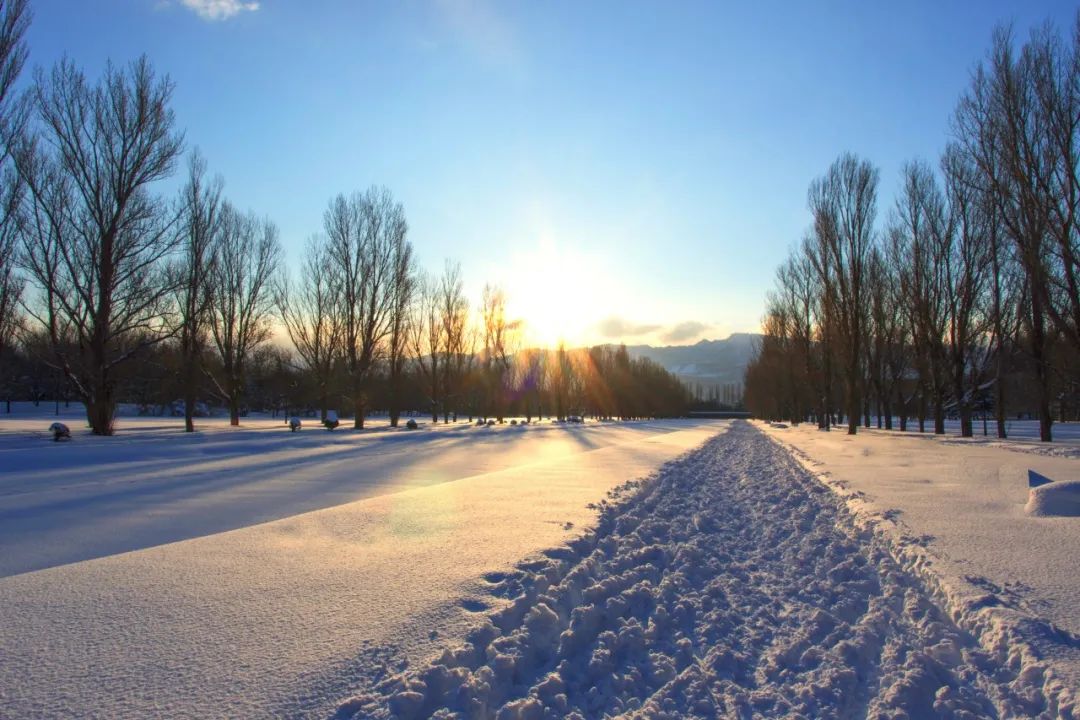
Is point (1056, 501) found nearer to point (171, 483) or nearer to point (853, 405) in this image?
point (171, 483)

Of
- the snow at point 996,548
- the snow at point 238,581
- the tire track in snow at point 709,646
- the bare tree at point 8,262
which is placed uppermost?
the bare tree at point 8,262

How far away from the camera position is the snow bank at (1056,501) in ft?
23.5

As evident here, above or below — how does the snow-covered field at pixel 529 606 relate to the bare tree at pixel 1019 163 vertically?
below

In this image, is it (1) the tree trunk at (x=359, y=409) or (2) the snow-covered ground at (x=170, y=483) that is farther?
(1) the tree trunk at (x=359, y=409)

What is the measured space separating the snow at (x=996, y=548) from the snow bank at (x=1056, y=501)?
0.04 ft

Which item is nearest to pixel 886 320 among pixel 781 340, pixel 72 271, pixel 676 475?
pixel 781 340

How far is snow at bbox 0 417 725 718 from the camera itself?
8.97 ft

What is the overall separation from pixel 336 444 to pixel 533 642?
18.2 meters

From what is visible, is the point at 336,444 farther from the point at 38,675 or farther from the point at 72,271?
the point at 38,675

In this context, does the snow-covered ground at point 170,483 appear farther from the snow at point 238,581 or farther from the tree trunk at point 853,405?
the tree trunk at point 853,405

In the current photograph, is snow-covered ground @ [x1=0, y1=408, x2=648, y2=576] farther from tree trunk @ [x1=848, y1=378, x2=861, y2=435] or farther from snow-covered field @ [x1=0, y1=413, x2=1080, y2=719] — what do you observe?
tree trunk @ [x1=848, y1=378, x2=861, y2=435]

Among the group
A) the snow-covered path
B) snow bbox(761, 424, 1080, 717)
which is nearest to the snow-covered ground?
the snow-covered path

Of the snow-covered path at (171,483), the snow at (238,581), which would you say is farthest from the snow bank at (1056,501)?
the snow-covered path at (171,483)

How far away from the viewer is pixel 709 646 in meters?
3.86
